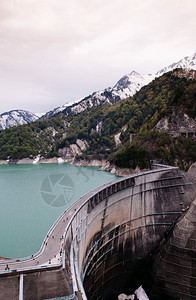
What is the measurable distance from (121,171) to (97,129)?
207 ft

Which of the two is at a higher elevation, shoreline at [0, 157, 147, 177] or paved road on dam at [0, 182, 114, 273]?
paved road on dam at [0, 182, 114, 273]

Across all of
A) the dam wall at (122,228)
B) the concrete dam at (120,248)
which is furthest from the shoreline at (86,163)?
the concrete dam at (120,248)

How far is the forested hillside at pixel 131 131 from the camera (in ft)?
163

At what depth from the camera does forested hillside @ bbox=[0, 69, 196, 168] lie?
163 feet

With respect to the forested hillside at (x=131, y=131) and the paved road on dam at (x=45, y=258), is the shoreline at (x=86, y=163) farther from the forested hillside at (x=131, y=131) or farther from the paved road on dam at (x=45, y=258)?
the paved road on dam at (x=45, y=258)

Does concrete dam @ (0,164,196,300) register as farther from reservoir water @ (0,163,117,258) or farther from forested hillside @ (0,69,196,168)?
forested hillside @ (0,69,196,168)

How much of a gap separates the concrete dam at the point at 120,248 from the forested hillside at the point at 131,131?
2714 centimetres

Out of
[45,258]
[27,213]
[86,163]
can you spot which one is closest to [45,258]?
[45,258]

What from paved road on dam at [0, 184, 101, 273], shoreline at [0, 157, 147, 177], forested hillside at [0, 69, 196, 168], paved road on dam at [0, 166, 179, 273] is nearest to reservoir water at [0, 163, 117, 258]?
paved road on dam at [0, 184, 101, 273]

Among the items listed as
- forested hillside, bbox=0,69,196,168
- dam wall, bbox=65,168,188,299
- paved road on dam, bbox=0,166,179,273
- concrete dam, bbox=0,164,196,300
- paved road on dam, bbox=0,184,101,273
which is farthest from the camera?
forested hillside, bbox=0,69,196,168

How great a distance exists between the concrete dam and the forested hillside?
27.1 meters

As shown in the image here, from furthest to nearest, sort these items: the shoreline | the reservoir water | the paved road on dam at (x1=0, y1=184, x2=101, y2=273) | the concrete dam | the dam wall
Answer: the shoreline < the reservoir water < the dam wall < the paved road on dam at (x1=0, y1=184, x2=101, y2=273) < the concrete dam

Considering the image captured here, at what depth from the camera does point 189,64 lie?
194m

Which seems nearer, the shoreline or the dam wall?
the dam wall
